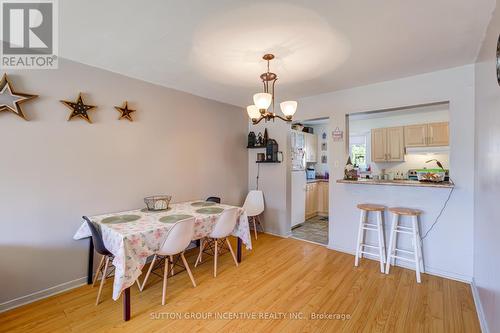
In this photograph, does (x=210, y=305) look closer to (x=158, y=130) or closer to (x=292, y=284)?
(x=292, y=284)

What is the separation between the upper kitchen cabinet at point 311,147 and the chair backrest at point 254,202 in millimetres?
1917

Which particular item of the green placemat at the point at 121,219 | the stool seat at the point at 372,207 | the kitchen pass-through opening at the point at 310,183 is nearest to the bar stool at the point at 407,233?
the stool seat at the point at 372,207

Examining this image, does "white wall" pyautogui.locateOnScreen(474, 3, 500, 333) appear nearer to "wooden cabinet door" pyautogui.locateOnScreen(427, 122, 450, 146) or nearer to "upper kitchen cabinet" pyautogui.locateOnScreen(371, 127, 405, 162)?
Result: "wooden cabinet door" pyautogui.locateOnScreen(427, 122, 450, 146)

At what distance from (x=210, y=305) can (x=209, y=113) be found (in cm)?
282

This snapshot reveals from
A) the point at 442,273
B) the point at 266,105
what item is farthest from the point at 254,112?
the point at 442,273

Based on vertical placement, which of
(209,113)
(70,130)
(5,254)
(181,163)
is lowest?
(5,254)

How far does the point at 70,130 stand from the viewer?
Answer: 240 centimetres

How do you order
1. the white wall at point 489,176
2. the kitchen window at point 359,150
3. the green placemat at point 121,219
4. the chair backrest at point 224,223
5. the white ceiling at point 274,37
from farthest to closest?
the kitchen window at point 359,150 < the chair backrest at point 224,223 < the green placemat at point 121,219 < the white ceiling at point 274,37 < the white wall at point 489,176

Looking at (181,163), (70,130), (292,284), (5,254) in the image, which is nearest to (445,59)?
(292,284)

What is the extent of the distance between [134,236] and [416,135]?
5.50 meters

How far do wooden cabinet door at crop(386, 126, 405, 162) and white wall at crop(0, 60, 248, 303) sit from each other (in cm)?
440

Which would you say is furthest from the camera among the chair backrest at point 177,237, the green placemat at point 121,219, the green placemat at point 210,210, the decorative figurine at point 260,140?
the decorative figurine at point 260,140

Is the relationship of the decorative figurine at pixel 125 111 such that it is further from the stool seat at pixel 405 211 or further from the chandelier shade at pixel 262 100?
the stool seat at pixel 405 211

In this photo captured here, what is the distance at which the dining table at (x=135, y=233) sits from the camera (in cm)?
187
